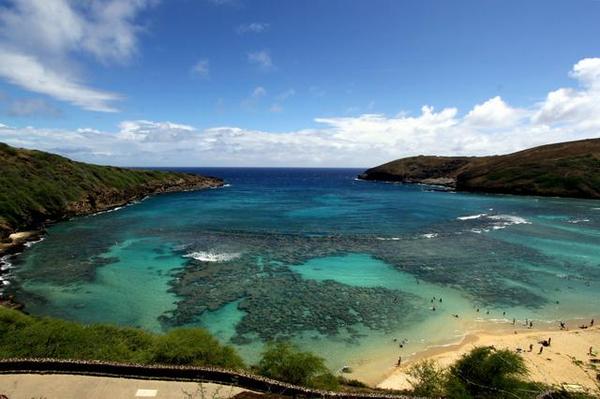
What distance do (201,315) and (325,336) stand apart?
1484 cm

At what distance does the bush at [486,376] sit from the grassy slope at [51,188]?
85.1 m

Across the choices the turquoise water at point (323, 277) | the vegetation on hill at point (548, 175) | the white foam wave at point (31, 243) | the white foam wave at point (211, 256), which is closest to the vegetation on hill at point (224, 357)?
the turquoise water at point (323, 277)

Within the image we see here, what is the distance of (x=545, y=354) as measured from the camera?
38.1 m

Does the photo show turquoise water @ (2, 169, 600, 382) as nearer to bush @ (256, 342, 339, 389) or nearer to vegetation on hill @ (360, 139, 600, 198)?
bush @ (256, 342, 339, 389)

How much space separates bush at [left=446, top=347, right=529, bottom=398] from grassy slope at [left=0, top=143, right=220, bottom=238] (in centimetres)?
8507

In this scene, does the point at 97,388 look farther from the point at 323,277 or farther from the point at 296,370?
the point at 323,277

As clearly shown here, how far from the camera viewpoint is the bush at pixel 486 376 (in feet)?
87.2

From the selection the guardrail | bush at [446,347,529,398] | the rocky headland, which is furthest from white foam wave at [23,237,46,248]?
bush at [446,347,529,398]

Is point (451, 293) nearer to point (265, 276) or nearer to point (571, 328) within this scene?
point (571, 328)

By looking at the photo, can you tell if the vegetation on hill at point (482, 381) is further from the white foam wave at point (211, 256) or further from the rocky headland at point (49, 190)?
the rocky headland at point (49, 190)

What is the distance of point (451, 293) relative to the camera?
52.7 m

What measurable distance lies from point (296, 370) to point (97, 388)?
13.3m

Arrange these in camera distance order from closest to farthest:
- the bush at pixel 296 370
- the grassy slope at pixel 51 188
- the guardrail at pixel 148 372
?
the guardrail at pixel 148 372
the bush at pixel 296 370
the grassy slope at pixel 51 188

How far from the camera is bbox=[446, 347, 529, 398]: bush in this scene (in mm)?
26594
